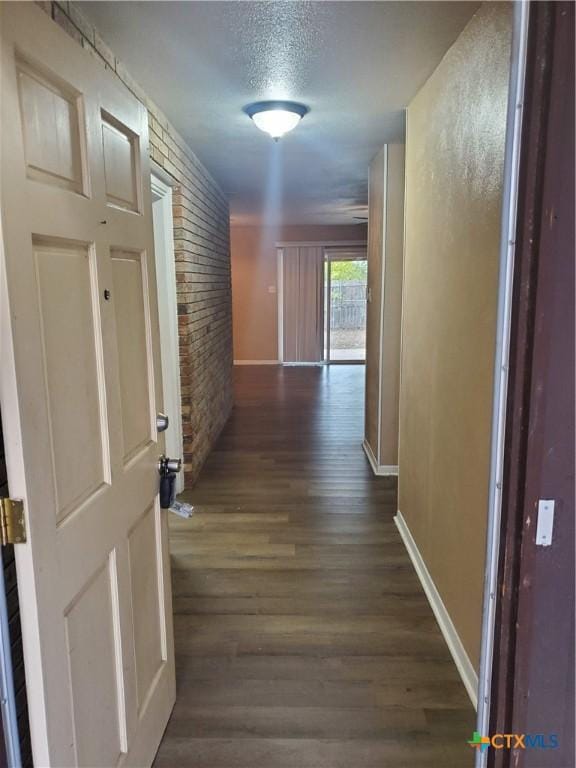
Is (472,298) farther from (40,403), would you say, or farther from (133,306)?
(40,403)

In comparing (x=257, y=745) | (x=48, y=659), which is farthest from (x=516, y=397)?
(x=257, y=745)

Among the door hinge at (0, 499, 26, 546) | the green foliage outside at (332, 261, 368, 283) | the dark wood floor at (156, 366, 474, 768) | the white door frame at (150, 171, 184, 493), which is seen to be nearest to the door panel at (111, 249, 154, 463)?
the door hinge at (0, 499, 26, 546)

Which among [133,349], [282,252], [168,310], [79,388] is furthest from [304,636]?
[282,252]

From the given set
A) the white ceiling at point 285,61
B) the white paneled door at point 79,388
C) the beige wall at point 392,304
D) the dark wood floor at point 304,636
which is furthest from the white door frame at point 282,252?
the white paneled door at point 79,388

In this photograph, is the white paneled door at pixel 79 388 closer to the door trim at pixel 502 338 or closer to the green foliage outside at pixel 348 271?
the door trim at pixel 502 338

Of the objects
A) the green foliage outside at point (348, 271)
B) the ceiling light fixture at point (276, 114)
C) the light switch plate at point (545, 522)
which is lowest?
the light switch plate at point (545, 522)

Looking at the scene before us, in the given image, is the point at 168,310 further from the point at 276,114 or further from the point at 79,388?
the point at 79,388

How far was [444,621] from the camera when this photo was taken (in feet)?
7.18

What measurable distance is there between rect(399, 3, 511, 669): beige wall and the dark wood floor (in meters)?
0.25

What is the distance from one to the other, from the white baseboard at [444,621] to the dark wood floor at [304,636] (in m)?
0.03

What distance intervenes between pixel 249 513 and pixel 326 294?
6204mm

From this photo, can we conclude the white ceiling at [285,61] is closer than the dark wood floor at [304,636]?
No

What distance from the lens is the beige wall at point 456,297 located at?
5.50 ft

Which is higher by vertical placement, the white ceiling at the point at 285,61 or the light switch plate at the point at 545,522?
the white ceiling at the point at 285,61
